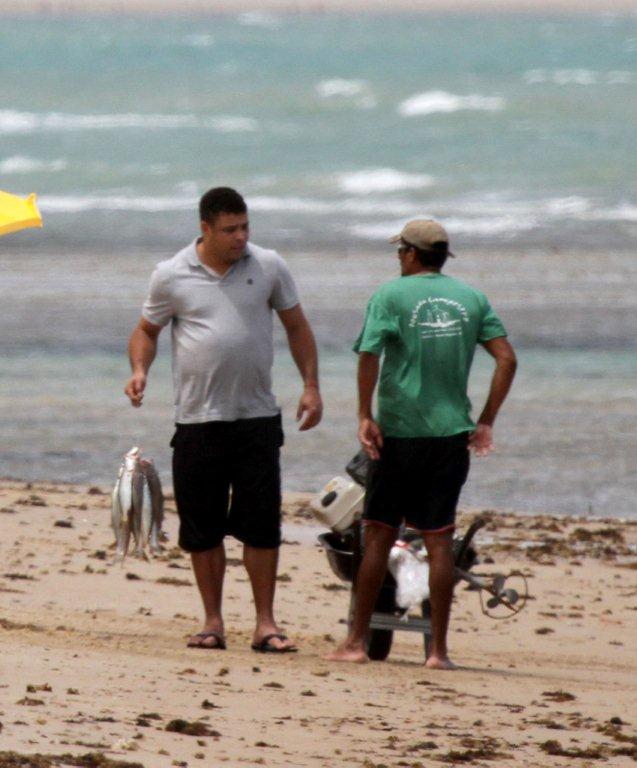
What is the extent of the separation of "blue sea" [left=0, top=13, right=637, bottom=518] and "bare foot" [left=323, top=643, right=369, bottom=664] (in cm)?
406

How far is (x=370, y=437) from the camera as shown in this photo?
633cm

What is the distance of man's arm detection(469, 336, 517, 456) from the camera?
20.9ft

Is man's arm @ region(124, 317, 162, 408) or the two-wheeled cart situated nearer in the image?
Result: man's arm @ region(124, 317, 162, 408)

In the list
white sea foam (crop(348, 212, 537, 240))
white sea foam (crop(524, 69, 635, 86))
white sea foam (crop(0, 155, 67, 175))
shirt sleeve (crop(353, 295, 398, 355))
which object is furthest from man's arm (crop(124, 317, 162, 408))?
white sea foam (crop(524, 69, 635, 86))

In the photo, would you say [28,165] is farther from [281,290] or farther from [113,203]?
[281,290]

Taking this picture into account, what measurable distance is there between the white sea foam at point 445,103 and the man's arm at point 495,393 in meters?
43.8

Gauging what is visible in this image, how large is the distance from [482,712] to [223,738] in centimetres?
101

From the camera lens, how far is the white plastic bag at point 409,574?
6.69 m

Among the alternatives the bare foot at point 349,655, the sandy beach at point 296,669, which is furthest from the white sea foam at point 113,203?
the bare foot at point 349,655

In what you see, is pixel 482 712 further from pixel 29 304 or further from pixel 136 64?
pixel 136 64

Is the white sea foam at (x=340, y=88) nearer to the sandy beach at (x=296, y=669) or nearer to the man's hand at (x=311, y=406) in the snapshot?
the sandy beach at (x=296, y=669)

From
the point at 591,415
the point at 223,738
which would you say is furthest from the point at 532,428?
the point at 223,738

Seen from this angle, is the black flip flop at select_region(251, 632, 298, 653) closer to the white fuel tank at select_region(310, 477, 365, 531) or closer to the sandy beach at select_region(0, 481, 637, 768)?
the sandy beach at select_region(0, 481, 637, 768)

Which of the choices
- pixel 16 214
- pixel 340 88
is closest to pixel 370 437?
pixel 16 214
